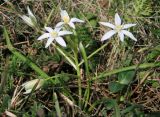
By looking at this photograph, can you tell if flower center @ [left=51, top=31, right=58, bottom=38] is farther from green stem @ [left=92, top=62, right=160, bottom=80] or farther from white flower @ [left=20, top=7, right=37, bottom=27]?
green stem @ [left=92, top=62, right=160, bottom=80]

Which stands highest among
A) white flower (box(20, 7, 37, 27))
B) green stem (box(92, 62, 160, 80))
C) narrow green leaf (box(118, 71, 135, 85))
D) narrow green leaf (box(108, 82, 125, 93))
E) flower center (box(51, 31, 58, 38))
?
white flower (box(20, 7, 37, 27))

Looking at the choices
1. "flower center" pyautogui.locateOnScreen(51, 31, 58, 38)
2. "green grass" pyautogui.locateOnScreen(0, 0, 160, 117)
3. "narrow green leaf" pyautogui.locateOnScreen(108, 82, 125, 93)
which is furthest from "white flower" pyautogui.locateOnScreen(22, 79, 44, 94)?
"narrow green leaf" pyautogui.locateOnScreen(108, 82, 125, 93)

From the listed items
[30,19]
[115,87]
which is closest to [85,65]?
[115,87]

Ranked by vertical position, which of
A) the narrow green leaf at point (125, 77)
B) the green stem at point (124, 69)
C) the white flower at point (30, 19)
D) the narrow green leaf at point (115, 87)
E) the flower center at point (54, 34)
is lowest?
the narrow green leaf at point (115, 87)

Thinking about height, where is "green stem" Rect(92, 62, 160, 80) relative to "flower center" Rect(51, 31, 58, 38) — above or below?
below

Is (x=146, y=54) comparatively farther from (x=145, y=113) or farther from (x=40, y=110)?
(x=40, y=110)

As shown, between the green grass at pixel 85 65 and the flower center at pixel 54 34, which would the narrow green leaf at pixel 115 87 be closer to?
the green grass at pixel 85 65

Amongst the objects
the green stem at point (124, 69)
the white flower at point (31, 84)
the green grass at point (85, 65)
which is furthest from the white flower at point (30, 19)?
the green stem at point (124, 69)

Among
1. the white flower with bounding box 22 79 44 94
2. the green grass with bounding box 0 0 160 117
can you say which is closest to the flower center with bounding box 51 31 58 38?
the green grass with bounding box 0 0 160 117
